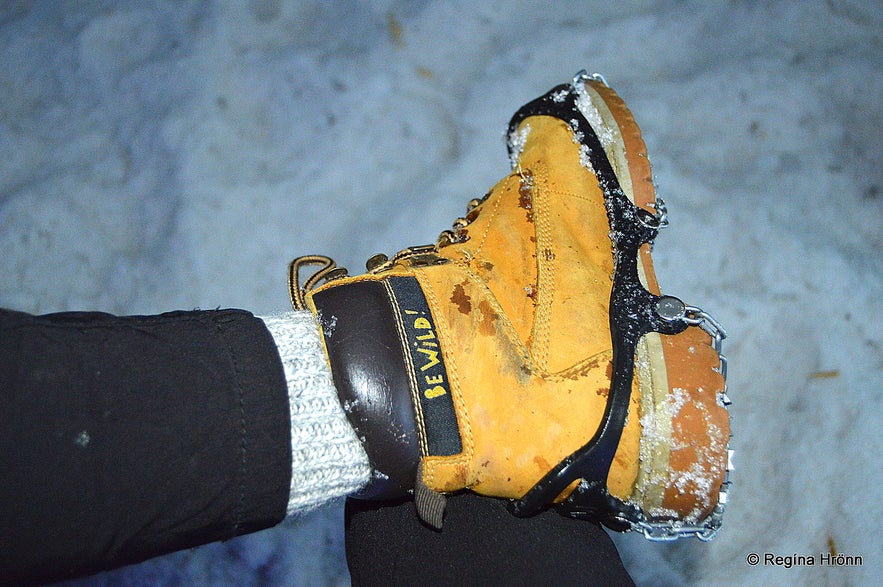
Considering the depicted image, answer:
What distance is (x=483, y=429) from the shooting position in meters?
0.87

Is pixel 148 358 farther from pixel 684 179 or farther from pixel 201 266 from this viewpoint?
pixel 684 179

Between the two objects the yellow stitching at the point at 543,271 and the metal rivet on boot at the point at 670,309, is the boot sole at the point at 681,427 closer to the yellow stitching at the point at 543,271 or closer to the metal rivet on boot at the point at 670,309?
the metal rivet on boot at the point at 670,309

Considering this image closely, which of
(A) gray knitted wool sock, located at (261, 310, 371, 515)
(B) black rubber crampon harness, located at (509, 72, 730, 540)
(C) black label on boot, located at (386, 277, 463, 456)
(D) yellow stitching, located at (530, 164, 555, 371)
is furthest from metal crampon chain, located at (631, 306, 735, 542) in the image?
(A) gray knitted wool sock, located at (261, 310, 371, 515)

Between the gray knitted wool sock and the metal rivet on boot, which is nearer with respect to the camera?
the gray knitted wool sock

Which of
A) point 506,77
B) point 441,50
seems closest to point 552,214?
point 506,77

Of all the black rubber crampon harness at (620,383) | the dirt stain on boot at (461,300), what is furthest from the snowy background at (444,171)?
the dirt stain on boot at (461,300)

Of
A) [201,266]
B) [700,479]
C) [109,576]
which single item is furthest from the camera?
[201,266]

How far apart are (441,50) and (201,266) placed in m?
0.79

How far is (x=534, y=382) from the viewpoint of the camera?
2.97 feet

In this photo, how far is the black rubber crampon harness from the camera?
0.89 m

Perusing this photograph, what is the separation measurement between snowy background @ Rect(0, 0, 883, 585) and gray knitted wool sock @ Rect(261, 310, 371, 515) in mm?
608

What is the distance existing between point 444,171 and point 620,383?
2.59ft

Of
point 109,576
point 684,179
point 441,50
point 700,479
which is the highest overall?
point 441,50

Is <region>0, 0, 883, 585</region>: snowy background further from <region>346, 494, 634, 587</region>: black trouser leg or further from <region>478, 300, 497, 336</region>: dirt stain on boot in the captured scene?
<region>478, 300, 497, 336</region>: dirt stain on boot
